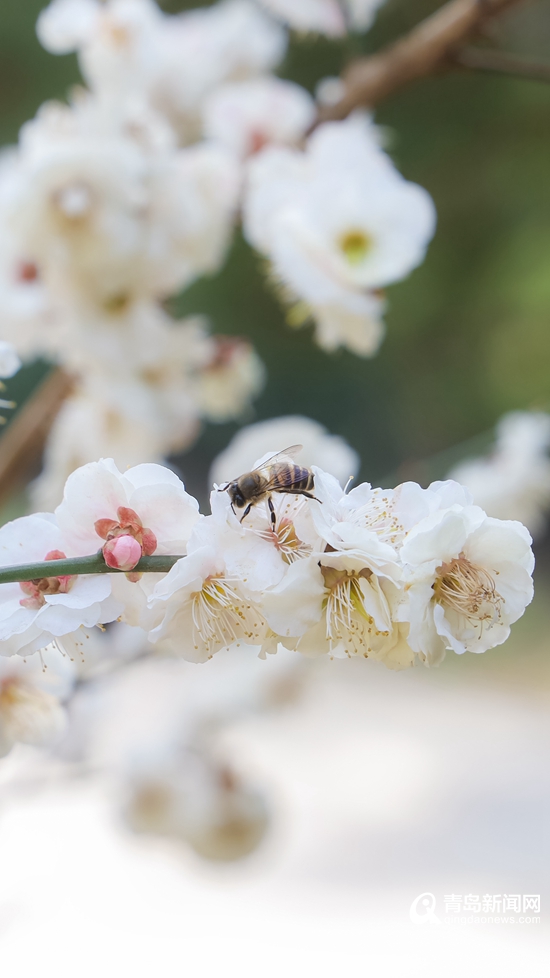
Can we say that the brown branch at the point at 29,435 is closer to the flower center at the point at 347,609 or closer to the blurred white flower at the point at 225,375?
the blurred white flower at the point at 225,375

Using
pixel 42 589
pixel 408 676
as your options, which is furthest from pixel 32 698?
pixel 408 676

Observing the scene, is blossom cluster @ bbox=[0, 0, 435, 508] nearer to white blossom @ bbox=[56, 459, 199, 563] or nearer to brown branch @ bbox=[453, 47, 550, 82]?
brown branch @ bbox=[453, 47, 550, 82]

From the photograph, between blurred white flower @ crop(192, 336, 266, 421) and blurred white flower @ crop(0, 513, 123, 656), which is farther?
blurred white flower @ crop(192, 336, 266, 421)

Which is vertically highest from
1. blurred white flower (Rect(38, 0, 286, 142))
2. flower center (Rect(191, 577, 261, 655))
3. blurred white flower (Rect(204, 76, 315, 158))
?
blurred white flower (Rect(38, 0, 286, 142))

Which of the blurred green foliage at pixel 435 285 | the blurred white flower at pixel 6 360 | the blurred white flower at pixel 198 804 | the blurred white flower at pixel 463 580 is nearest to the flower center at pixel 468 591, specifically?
the blurred white flower at pixel 463 580

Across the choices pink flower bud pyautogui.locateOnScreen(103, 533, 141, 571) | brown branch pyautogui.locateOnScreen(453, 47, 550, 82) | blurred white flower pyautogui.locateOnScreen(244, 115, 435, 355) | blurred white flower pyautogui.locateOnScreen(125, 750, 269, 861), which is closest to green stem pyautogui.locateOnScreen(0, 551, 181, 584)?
pink flower bud pyautogui.locateOnScreen(103, 533, 141, 571)

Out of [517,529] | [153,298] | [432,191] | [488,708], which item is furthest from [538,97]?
[517,529]

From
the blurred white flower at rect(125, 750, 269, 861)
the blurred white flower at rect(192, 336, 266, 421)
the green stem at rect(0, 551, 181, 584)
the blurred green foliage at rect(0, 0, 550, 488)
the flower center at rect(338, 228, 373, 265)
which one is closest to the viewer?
the green stem at rect(0, 551, 181, 584)

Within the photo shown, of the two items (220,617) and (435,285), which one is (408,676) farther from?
(220,617)
